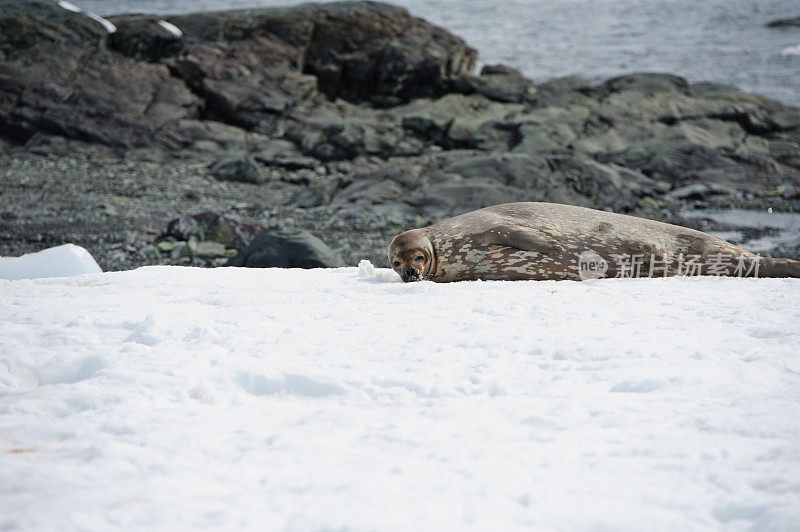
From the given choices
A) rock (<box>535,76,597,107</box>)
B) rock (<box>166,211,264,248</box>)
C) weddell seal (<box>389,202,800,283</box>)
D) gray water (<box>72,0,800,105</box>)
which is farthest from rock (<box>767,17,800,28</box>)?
weddell seal (<box>389,202,800,283</box>)

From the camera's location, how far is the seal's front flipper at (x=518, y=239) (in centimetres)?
382

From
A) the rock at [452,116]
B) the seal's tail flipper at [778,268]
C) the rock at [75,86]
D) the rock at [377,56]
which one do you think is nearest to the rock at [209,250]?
the seal's tail flipper at [778,268]

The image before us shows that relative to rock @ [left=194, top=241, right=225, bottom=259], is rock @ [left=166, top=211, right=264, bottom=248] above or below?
above

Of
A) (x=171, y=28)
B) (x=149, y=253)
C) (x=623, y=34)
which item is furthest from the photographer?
(x=623, y=34)

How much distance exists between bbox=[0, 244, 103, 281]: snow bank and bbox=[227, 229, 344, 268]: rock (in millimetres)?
1778

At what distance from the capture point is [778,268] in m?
3.96

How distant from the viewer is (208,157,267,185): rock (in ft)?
35.0

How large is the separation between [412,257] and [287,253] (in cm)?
243

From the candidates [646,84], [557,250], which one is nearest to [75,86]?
[557,250]

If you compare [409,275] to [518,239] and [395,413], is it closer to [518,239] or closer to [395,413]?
[518,239]

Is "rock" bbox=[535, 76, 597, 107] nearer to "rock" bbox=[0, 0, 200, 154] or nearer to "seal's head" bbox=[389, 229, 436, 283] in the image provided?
"rock" bbox=[0, 0, 200, 154]

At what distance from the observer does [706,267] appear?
401 centimetres

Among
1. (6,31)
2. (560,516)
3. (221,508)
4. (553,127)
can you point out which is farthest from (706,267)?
(6,31)

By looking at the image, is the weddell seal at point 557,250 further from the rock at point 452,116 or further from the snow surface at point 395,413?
the rock at point 452,116
